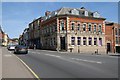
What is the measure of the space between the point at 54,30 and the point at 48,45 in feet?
24.0

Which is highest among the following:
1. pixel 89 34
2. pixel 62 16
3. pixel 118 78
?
pixel 62 16

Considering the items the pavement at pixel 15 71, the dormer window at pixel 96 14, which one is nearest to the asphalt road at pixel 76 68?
the pavement at pixel 15 71

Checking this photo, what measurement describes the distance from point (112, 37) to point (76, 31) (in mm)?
13280

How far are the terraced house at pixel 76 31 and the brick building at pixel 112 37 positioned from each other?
2.34 m

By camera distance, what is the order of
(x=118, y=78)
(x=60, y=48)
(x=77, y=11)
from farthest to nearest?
(x=77, y=11) → (x=60, y=48) → (x=118, y=78)

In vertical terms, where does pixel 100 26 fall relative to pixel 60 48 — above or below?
above

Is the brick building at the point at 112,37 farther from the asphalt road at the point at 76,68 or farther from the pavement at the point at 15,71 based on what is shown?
the pavement at the point at 15,71

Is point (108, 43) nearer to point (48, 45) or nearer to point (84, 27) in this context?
point (84, 27)

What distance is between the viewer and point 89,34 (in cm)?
6159

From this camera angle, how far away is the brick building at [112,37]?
217 feet

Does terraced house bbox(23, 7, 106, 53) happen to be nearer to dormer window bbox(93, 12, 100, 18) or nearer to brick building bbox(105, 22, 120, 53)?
dormer window bbox(93, 12, 100, 18)

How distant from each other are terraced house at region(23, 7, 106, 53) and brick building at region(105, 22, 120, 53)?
2337 millimetres

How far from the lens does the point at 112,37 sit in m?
66.6

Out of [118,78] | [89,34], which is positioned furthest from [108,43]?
[118,78]
